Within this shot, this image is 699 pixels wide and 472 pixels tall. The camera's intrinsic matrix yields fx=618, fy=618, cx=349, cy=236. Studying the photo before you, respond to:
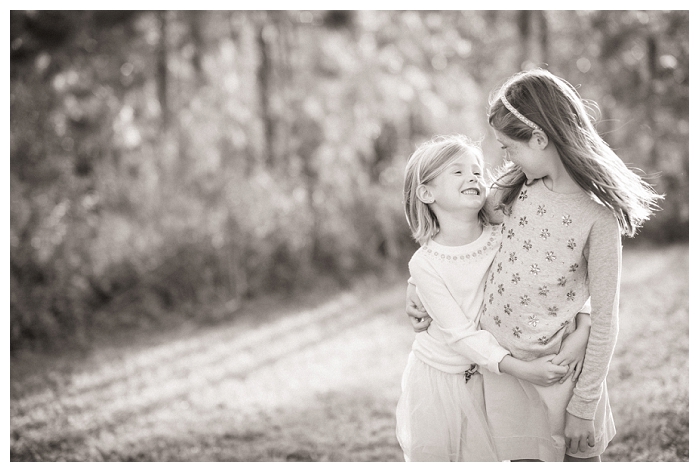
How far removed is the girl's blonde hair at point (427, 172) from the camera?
173 cm

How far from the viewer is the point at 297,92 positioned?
552 cm

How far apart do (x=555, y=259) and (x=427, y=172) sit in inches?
16.6

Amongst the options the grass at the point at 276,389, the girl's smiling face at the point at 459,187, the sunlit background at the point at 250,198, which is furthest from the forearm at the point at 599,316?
the sunlit background at the point at 250,198

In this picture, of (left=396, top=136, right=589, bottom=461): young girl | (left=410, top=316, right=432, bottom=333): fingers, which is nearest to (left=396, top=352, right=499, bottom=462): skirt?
(left=396, top=136, right=589, bottom=461): young girl

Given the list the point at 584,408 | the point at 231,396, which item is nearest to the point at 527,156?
the point at 584,408

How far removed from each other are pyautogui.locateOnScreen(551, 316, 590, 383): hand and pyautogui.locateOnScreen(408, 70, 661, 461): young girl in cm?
2

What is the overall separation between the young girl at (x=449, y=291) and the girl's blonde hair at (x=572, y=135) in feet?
0.66

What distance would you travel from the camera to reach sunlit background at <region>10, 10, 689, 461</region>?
3.57 metres

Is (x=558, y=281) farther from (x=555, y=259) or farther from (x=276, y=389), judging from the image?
(x=276, y=389)

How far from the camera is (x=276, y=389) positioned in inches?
143

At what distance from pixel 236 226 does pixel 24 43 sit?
209cm

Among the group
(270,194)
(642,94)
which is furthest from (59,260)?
(642,94)

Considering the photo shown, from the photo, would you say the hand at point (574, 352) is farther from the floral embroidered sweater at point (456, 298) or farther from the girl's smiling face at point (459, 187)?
the girl's smiling face at point (459, 187)
